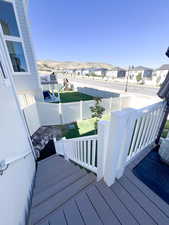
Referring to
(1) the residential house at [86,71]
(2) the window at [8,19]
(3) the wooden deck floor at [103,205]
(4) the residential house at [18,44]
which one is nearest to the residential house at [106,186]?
(3) the wooden deck floor at [103,205]

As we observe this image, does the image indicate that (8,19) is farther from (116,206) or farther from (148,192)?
(148,192)

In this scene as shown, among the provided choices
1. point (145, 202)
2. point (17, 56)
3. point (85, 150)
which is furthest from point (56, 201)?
point (17, 56)

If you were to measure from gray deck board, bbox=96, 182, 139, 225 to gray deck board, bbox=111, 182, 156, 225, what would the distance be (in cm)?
5

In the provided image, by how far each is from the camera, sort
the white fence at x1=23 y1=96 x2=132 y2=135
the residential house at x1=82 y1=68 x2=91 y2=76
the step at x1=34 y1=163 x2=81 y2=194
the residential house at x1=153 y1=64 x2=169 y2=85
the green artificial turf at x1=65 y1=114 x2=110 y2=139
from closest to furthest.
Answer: the step at x1=34 y1=163 x2=81 y2=194, the green artificial turf at x1=65 y1=114 x2=110 y2=139, the white fence at x1=23 y1=96 x2=132 y2=135, the residential house at x1=153 y1=64 x2=169 y2=85, the residential house at x1=82 y1=68 x2=91 y2=76

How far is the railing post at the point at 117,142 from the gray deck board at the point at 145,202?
0.15 m

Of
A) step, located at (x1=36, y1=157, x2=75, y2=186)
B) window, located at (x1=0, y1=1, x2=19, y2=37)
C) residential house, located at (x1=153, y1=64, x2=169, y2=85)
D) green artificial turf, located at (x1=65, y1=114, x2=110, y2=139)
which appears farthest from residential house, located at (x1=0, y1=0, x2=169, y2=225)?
residential house, located at (x1=153, y1=64, x2=169, y2=85)

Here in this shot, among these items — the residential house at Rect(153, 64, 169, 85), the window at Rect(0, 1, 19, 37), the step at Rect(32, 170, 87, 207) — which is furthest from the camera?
the residential house at Rect(153, 64, 169, 85)

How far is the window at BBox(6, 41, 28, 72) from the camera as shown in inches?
177

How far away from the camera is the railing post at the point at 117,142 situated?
122 centimetres

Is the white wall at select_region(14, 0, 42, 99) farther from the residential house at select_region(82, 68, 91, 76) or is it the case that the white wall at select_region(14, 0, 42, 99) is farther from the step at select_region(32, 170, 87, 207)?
the residential house at select_region(82, 68, 91, 76)

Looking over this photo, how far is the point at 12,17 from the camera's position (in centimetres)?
425

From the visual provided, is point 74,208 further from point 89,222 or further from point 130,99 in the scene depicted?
point 130,99

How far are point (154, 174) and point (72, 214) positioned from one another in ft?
4.87

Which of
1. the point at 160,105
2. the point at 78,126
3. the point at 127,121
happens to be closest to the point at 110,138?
the point at 127,121
